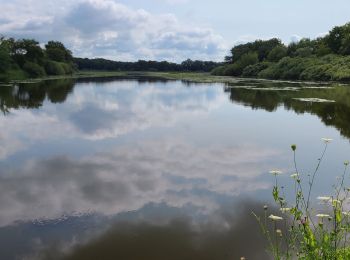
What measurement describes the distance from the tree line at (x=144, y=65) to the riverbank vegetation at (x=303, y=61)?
38.4 meters

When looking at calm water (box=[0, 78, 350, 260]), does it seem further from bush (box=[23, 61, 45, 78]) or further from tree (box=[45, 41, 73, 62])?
tree (box=[45, 41, 73, 62])

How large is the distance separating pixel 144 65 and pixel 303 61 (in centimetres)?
10754

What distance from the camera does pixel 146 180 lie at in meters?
10.3

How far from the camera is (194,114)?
23422 millimetres

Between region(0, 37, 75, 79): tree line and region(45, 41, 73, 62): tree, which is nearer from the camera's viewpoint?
region(0, 37, 75, 79): tree line

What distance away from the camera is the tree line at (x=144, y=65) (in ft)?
549

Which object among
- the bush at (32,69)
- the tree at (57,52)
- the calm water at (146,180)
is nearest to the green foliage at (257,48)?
the tree at (57,52)

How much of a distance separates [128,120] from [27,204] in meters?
11.8

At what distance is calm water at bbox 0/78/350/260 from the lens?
6.84m

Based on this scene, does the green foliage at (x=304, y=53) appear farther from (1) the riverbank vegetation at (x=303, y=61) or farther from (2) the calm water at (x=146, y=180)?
(2) the calm water at (x=146, y=180)

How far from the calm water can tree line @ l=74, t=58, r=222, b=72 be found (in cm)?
14958

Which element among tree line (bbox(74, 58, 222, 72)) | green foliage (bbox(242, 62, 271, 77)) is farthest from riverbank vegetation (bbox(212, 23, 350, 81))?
tree line (bbox(74, 58, 222, 72))

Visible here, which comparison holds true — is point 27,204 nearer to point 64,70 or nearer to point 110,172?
point 110,172

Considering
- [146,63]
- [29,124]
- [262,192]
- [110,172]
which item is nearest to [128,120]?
→ [29,124]
